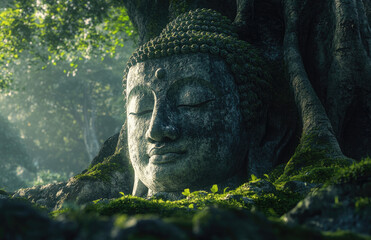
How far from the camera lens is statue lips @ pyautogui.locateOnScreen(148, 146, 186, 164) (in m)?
3.96

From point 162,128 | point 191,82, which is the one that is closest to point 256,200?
point 162,128

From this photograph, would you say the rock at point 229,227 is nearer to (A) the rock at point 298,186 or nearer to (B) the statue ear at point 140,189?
(A) the rock at point 298,186

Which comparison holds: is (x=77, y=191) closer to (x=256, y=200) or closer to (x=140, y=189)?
(x=140, y=189)

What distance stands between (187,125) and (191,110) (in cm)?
19

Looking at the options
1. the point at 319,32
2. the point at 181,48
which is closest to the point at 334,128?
the point at 319,32

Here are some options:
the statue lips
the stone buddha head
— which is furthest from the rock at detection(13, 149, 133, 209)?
the statue lips

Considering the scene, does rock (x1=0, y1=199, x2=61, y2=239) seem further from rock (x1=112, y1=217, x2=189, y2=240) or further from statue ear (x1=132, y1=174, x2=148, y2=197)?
statue ear (x1=132, y1=174, x2=148, y2=197)

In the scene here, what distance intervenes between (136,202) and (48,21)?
8414 millimetres

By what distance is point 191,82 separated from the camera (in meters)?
4.14

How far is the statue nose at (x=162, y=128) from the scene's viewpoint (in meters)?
3.84

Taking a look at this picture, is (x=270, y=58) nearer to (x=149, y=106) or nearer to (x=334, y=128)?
(x=334, y=128)

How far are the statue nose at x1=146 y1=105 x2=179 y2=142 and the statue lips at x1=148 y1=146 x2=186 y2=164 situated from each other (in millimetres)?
112

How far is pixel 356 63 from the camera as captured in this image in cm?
412

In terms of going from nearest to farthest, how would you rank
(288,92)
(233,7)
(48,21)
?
(288,92) < (233,7) < (48,21)
